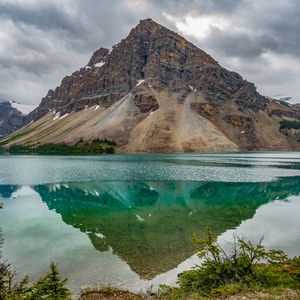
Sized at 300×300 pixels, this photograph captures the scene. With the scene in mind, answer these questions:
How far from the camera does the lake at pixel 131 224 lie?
24891 mm

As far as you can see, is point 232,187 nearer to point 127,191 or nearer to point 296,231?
point 127,191

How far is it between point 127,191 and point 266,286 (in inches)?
1962

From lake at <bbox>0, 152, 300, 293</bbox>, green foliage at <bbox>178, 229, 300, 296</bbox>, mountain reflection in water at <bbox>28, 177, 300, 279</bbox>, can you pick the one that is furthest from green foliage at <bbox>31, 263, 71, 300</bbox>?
mountain reflection in water at <bbox>28, 177, 300, 279</bbox>

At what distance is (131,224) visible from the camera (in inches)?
1522

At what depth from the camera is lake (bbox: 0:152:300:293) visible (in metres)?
24.9

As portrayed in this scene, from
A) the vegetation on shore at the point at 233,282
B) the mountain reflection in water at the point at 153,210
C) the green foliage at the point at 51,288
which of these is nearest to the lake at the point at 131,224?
the mountain reflection in water at the point at 153,210

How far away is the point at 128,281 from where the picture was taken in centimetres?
2219

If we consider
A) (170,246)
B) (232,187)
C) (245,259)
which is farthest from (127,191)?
(245,259)

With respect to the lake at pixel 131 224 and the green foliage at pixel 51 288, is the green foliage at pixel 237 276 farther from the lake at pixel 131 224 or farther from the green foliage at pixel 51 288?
the green foliage at pixel 51 288

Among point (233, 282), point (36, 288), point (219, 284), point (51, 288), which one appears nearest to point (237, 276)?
point (233, 282)

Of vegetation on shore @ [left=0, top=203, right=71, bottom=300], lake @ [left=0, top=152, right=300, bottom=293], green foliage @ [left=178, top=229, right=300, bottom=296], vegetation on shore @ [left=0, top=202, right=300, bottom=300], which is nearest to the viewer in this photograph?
vegetation on shore @ [left=0, top=203, right=71, bottom=300]

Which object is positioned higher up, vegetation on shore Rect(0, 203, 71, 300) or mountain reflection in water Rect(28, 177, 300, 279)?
mountain reflection in water Rect(28, 177, 300, 279)

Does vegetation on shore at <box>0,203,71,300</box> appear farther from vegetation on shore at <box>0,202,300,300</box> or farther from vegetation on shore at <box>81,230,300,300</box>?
vegetation on shore at <box>81,230,300,300</box>

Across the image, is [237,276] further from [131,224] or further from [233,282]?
[131,224]
